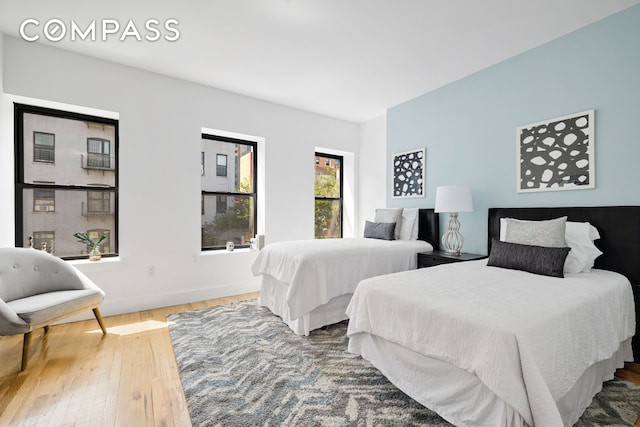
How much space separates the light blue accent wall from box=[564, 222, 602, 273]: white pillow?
0.30 meters

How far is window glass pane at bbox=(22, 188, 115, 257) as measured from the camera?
119 inches

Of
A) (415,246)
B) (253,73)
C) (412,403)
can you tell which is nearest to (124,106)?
(253,73)

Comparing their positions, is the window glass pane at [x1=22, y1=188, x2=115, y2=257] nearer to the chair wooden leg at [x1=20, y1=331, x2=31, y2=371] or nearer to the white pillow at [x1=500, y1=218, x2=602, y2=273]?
the chair wooden leg at [x1=20, y1=331, x2=31, y2=371]

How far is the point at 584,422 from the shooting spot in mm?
1568

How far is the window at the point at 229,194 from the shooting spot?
4074 millimetres

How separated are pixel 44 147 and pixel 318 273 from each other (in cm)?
313

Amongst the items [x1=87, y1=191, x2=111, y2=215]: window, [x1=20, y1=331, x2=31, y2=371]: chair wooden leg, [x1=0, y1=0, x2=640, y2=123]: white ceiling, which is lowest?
[x1=20, y1=331, x2=31, y2=371]: chair wooden leg

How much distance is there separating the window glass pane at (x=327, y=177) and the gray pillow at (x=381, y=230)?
59.1 inches

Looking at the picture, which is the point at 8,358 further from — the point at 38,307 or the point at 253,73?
the point at 253,73

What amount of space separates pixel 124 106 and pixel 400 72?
3088 millimetres

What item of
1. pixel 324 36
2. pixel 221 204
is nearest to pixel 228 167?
pixel 221 204

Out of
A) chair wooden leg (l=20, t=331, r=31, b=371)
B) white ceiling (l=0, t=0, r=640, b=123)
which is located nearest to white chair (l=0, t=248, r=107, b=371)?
chair wooden leg (l=20, t=331, r=31, b=371)

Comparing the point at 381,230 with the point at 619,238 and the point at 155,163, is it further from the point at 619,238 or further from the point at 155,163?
the point at 155,163

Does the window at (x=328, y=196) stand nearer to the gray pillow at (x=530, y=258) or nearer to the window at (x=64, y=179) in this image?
the window at (x=64, y=179)
